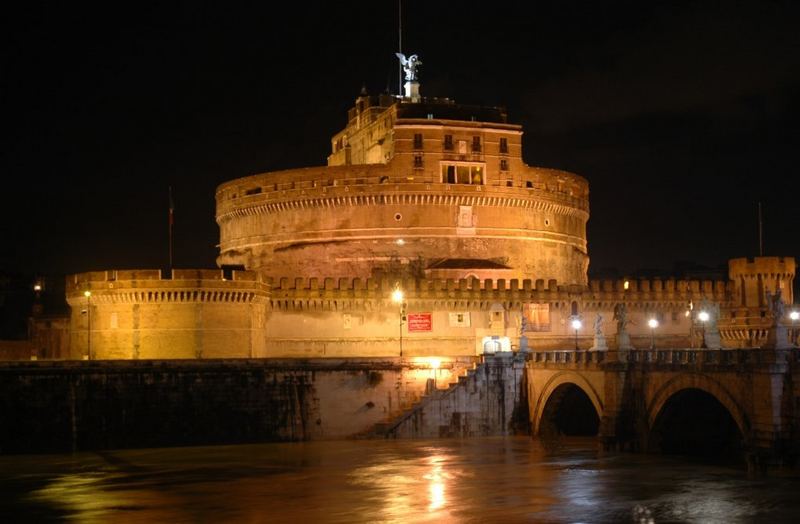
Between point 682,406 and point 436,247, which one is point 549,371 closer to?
point 682,406

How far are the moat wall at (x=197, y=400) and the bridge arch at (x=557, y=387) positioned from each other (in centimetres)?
501

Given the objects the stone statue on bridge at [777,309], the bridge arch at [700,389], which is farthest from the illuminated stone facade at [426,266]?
the stone statue on bridge at [777,309]

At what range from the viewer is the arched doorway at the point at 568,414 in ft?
180

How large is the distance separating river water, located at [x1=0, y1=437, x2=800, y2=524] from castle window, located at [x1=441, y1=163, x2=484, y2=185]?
25.5 m

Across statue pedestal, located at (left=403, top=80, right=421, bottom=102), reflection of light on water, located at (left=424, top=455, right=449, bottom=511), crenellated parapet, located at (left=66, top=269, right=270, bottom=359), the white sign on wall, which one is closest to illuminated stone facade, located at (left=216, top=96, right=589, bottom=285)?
statue pedestal, located at (left=403, top=80, right=421, bottom=102)

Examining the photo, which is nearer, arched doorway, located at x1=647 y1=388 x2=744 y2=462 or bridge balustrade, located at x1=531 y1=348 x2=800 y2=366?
bridge balustrade, located at x1=531 y1=348 x2=800 y2=366

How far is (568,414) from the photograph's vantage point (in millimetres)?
56625

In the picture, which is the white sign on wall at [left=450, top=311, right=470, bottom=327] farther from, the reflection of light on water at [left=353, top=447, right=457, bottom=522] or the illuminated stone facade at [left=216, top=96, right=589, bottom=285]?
the reflection of light on water at [left=353, top=447, right=457, bottom=522]

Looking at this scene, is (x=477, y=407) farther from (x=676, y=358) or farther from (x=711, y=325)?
(x=676, y=358)

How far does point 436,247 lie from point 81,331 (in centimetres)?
2289

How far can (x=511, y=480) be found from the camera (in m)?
42.0

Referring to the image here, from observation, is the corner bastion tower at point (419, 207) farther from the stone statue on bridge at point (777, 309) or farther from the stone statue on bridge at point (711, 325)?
the stone statue on bridge at point (777, 309)

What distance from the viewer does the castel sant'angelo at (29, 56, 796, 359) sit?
6116 centimetres

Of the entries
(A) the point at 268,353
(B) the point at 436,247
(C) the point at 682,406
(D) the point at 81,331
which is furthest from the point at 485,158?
(C) the point at 682,406
